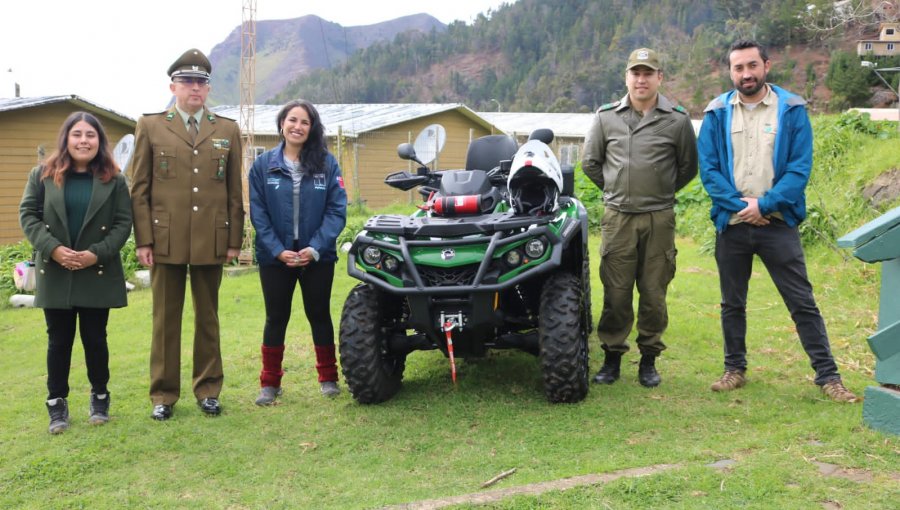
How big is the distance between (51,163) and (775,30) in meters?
59.4

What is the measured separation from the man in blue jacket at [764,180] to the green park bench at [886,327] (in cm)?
63

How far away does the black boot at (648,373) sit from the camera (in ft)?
17.3

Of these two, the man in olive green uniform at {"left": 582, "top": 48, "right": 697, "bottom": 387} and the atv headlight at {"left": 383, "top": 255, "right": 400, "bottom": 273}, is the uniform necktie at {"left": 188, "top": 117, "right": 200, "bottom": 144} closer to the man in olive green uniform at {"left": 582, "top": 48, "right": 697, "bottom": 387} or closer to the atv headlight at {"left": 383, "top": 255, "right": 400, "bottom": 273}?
the atv headlight at {"left": 383, "top": 255, "right": 400, "bottom": 273}

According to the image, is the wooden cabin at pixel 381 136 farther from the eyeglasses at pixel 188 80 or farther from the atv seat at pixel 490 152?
the eyeglasses at pixel 188 80

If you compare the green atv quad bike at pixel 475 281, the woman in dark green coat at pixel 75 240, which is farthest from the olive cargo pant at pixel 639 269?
the woman in dark green coat at pixel 75 240

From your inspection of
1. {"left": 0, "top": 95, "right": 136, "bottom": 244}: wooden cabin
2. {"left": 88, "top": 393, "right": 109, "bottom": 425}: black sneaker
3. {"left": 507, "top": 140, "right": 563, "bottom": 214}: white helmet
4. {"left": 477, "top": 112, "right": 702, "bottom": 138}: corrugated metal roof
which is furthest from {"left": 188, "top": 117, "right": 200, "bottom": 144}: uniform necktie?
{"left": 477, "top": 112, "right": 702, "bottom": 138}: corrugated metal roof

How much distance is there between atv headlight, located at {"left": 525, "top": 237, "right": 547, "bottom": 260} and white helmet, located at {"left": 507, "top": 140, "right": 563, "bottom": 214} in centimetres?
33

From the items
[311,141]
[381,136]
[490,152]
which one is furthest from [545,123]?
[311,141]

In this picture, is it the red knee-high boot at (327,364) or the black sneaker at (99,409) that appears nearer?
the black sneaker at (99,409)

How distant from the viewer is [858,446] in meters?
3.72

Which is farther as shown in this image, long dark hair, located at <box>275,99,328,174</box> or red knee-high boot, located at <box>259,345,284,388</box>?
red knee-high boot, located at <box>259,345,284,388</box>

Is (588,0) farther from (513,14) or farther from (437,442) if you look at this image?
(437,442)

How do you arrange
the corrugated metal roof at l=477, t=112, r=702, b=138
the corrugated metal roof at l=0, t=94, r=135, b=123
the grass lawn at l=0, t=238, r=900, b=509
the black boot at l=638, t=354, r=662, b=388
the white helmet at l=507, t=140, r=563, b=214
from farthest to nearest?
the corrugated metal roof at l=477, t=112, r=702, b=138 < the corrugated metal roof at l=0, t=94, r=135, b=123 < the black boot at l=638, t=354, r=662, b=388 < the white helmet at l=507, t=140, r=563, b=214 < the grass lawn at l=0, t=238, r=900, b=509

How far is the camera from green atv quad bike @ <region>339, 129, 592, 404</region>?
4.56 meters
